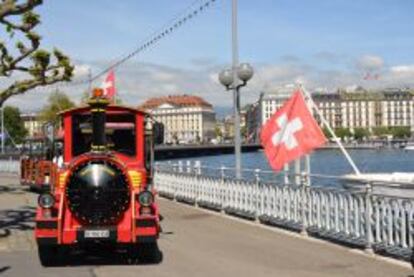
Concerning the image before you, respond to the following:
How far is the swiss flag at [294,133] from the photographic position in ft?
53.8

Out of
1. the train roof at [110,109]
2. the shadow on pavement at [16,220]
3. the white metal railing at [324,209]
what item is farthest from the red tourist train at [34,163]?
the train roof at [110,109]

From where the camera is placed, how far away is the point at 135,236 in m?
11.8

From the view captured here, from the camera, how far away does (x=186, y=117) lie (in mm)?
174000

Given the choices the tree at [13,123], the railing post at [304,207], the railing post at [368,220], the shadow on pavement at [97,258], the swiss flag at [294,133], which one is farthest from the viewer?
the tree at [13,123]

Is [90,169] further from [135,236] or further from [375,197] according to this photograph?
[375,197]

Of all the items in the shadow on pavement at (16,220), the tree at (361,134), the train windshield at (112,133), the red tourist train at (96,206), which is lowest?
the shadow on pavement at (16,220)

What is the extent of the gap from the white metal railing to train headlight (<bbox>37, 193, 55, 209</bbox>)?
4.81 metres

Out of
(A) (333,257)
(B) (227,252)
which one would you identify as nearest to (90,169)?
(B) (227,252)

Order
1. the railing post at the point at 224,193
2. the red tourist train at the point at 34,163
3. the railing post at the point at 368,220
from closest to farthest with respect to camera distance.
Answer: the railing post at the point at 368,220 → the railing post at the point at 224,193 → the red tourist train at the point at 34,163

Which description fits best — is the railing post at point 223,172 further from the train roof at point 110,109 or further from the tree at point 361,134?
the tree at point 361,134

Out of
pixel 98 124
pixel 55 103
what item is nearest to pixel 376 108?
pixel 55 103

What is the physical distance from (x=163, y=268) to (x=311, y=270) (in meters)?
2.11

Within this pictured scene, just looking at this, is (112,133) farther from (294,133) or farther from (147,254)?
(294,133)

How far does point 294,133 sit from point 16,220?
23.4 feet
